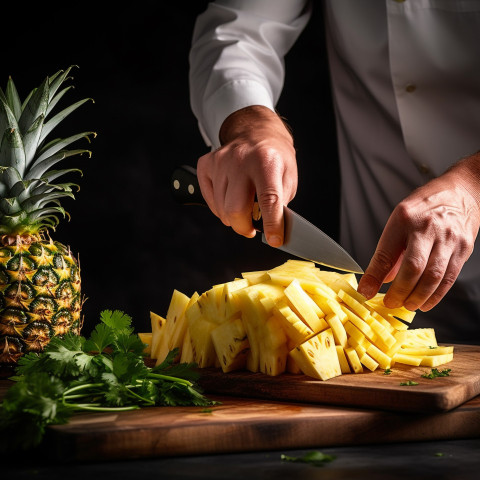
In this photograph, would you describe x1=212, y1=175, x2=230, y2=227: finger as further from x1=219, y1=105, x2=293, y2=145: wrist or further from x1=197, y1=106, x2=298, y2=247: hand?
x1=219, y1=105, x2=293, y2=145: wrist

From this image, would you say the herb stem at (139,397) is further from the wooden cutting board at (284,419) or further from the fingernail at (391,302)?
the fingernail at (391,302)

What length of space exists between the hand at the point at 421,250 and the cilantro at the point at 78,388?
576 millimetres

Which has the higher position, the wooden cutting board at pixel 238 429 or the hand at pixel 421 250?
the hand at pixel 421 250

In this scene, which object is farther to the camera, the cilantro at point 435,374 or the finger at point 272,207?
the finger at point 272,207

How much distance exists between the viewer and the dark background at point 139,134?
367 cm

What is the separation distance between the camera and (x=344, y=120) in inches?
123

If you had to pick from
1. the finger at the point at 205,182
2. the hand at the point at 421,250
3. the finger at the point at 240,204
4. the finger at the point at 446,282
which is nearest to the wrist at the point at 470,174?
→ the hand at the point at 421,250

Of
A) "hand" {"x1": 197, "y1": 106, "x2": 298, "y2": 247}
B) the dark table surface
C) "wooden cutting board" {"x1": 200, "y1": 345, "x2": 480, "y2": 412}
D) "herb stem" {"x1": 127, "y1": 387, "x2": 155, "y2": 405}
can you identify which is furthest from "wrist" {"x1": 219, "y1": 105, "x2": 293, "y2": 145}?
the dark table surface

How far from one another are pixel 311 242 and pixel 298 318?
0.30 m

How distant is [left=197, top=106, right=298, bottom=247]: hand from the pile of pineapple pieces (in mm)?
207

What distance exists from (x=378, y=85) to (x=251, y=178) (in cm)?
107

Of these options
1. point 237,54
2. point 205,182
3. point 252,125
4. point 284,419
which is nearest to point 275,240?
point 205,182

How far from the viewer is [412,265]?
1815 mm

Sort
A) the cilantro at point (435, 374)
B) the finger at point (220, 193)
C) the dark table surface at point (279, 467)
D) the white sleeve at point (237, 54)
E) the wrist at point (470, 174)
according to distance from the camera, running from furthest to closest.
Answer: the white sleeve at point (237, 54)
the finger at point (220, 193)
the wrist at point (470, 174)
the cilantro at point (435, 374)
the dark table surface at point (279, 467)
